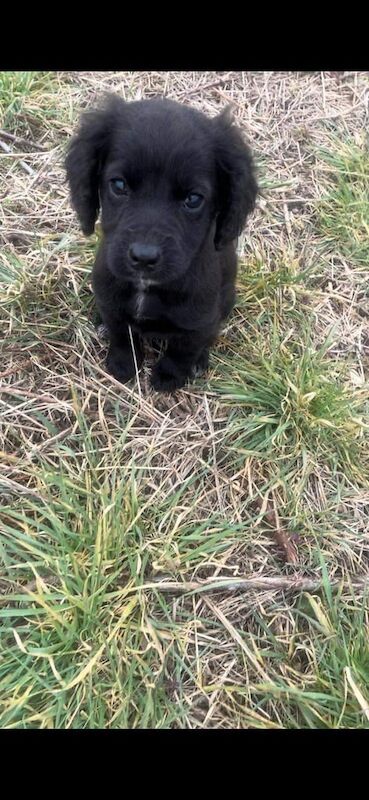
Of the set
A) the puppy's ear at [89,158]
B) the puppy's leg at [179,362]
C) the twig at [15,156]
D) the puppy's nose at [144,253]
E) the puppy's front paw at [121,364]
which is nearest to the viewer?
the puppy's nose at [144,253]

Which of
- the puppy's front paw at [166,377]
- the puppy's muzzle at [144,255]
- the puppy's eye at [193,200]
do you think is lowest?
the puppy's front paw at [166,377]

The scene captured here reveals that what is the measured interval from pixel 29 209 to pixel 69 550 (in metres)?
1.88

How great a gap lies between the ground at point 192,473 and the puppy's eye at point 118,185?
0.82m

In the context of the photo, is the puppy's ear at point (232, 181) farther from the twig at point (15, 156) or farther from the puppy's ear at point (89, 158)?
the twig at point (15, 156)

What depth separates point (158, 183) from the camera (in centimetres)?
202

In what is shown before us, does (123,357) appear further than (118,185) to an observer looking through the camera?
Yes

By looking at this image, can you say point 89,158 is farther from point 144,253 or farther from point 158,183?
point 144,253

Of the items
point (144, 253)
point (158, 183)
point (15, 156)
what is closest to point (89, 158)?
point (158, 183)

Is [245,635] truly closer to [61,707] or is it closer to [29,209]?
[61,707]

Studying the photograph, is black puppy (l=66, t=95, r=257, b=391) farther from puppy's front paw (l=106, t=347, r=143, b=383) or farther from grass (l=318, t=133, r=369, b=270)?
grass (l=318, t=133, r=369, b=270)

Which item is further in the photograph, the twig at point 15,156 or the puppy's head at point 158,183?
the twig at point 15,156

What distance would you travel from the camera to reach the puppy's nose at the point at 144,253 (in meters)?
1.96

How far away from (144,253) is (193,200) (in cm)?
29

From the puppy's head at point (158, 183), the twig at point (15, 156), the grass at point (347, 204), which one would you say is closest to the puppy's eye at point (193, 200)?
the puppy's head at point (158, 183)
